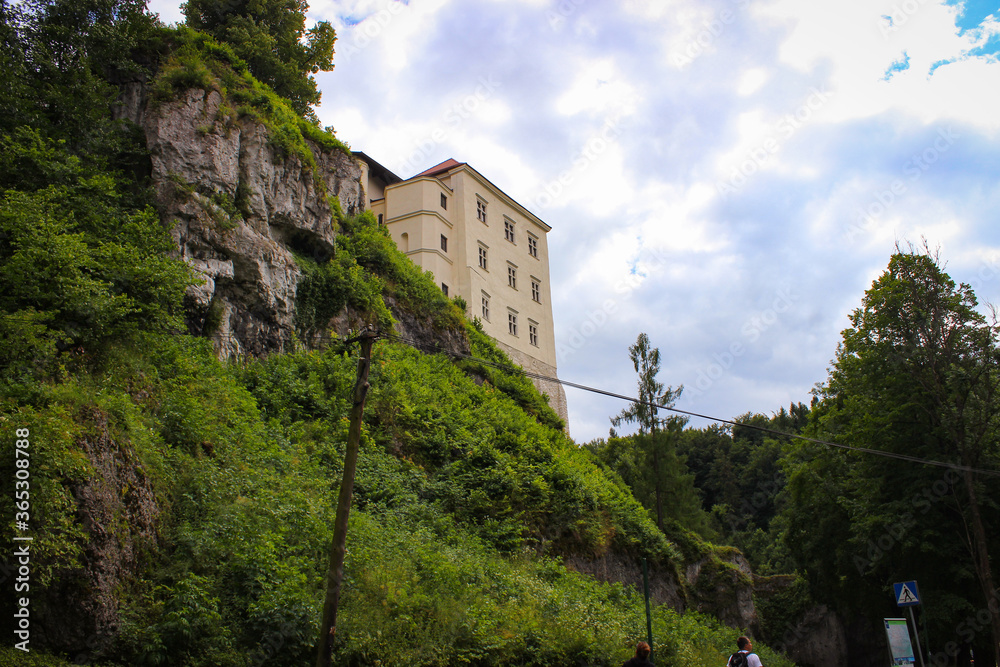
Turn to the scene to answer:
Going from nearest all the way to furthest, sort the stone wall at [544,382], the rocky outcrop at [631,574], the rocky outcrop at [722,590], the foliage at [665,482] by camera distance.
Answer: the rocky outcrop at [631,574] → the rocky outcrop at [722,590] → the foliage at [665,482] → the stone wall at [544,382]

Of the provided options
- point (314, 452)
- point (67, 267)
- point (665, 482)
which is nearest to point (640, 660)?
point (314, 452)

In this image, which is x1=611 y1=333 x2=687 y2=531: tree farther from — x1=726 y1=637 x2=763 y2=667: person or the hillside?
x1=726 y1=637 x2=763 y2=667: person

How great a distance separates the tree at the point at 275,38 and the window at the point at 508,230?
21221 millimetres

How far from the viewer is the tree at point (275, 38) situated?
104ft

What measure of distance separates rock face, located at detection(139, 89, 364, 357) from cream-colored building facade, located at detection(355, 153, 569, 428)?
1893cm

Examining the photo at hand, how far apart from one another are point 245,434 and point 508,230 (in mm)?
40250

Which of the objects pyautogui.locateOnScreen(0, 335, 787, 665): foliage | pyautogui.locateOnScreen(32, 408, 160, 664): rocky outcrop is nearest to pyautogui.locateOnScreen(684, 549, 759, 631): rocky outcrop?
pyautogui.locateOnScreen(0, 335, 787, 665): foliage

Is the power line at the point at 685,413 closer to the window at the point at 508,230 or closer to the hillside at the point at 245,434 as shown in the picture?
the hillside at the point at 245,434

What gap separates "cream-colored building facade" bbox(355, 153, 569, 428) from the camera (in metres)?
45.8

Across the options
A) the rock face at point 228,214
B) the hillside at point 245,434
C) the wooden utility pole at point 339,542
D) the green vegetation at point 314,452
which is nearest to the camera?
the wooden utility pole at point 339,542

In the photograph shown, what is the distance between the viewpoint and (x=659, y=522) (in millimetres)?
35719

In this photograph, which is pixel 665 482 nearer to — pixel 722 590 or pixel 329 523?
pixel 722 590

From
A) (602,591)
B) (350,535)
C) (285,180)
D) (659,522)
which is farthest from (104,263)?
(659,522)

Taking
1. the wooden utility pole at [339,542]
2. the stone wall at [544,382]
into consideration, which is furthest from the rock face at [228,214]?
the stone wall at [544,382]
